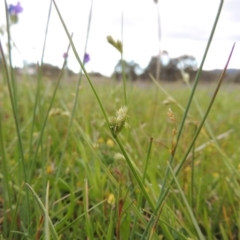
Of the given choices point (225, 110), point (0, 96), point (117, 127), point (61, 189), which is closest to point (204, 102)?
point (225, 110)

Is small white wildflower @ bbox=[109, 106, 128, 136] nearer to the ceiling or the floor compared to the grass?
nearer to the ceiling

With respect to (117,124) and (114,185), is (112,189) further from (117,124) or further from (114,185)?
(117,124)

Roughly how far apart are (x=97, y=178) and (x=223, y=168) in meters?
0.42

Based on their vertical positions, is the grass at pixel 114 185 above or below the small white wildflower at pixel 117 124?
below

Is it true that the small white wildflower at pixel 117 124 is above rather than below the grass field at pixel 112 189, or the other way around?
above

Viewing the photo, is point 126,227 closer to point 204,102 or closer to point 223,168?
point 223,168

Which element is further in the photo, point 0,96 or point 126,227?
point 0,96

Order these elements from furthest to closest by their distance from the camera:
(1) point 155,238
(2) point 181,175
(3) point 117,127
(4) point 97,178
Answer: (2) point 181,175 → (4) point 97,178 → (1) point 155,238 → (3) point 117,127

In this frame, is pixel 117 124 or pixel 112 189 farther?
pixel 112 189

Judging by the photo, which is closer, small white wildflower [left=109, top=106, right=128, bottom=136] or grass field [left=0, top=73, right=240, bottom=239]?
small white wildflower [left=109, top=106, right=128, bottom=136]

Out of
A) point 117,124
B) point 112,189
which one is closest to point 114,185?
point 112,189

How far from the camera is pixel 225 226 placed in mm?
865

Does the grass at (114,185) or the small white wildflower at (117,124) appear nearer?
the small white wildflower at (117,124)

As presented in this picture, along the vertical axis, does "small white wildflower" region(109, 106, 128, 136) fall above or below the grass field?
above
